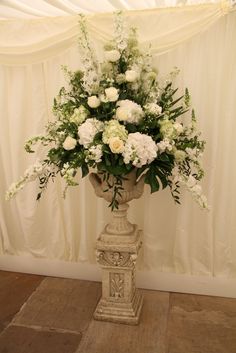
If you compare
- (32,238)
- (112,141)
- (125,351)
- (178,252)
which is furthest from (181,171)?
(32,238)

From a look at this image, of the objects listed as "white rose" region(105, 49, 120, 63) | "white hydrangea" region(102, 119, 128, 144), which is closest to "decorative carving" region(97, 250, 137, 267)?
"white hydrangea" region(102, 119, 128, 144)

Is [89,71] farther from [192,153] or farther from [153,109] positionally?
[192,153]

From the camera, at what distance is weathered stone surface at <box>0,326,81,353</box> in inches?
80.1

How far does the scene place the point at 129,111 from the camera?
1.80 m

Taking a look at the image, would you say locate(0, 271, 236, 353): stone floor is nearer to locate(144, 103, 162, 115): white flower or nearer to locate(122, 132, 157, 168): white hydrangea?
locate(122, 132, 157, 168): white hydrangea

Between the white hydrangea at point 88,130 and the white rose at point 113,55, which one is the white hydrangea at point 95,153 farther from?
the white rose at point 113,55

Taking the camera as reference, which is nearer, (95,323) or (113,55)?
(113,55)

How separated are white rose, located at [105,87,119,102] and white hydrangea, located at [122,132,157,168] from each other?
21 centimetres

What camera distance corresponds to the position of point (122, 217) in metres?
2.22

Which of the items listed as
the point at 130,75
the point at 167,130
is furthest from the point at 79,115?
the point at 167,130

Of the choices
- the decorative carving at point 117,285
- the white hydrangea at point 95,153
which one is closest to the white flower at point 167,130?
the white hydrangea at point 95,153

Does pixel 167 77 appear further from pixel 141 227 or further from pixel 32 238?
pixel 32 238

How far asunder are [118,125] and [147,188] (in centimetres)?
83

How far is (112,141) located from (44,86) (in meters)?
1.05
